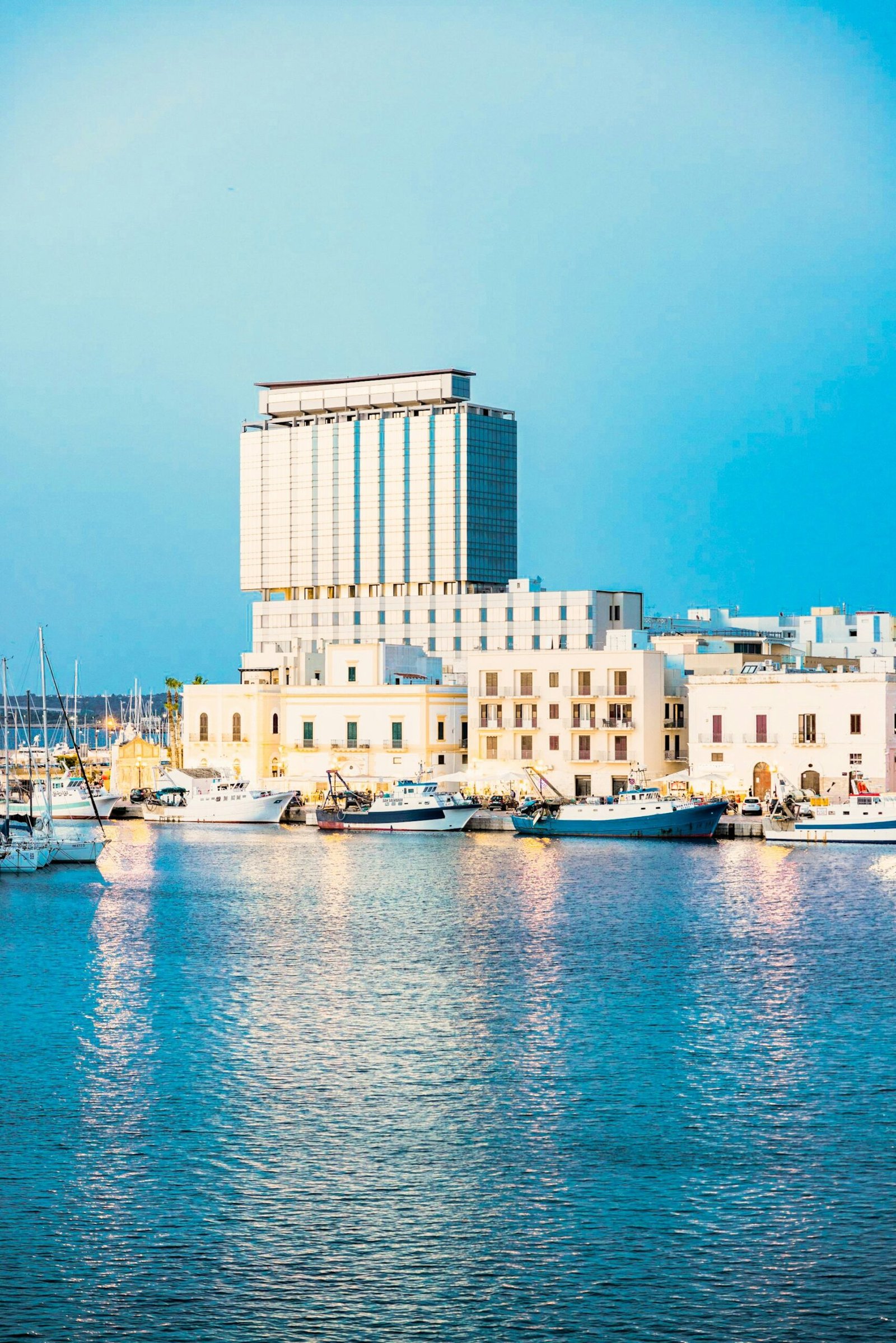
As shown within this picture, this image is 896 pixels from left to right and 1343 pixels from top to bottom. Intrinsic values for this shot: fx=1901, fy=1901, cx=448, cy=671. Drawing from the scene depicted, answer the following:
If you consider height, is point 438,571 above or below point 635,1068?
above

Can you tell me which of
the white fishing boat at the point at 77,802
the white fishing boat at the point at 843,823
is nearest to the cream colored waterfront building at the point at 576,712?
the white fishing boat at the point at 843,823

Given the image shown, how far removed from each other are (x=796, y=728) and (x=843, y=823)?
1045 cm

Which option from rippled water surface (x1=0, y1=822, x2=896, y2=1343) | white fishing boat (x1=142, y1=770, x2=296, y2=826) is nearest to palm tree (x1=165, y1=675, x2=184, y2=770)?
white fishing boat (x1=142, y1=770, x2=296, y2=826)

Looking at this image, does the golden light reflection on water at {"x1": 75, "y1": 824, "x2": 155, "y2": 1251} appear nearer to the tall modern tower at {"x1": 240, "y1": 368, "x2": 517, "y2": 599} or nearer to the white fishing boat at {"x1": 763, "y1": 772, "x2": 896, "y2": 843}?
the white fishing boat at {"x1": 763, "y1": 772, "x2": 896, "y2": 843}

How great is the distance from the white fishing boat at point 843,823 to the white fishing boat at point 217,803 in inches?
1325

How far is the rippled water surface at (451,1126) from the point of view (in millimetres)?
25219

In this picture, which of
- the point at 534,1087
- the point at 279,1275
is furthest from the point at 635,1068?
the point at 279,1275

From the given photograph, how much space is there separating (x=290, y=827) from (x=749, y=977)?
2547 inches

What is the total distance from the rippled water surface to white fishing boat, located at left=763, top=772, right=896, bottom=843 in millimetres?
27757

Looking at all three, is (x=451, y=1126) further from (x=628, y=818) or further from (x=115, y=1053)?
(x=628, y=818)

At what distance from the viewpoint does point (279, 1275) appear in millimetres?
26016

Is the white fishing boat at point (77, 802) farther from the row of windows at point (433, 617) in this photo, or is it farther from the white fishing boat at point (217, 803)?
the row of windows at point (433, 617)

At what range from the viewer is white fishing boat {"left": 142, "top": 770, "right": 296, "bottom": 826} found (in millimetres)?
115438

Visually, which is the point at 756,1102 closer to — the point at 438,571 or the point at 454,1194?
the point at 454,1194
